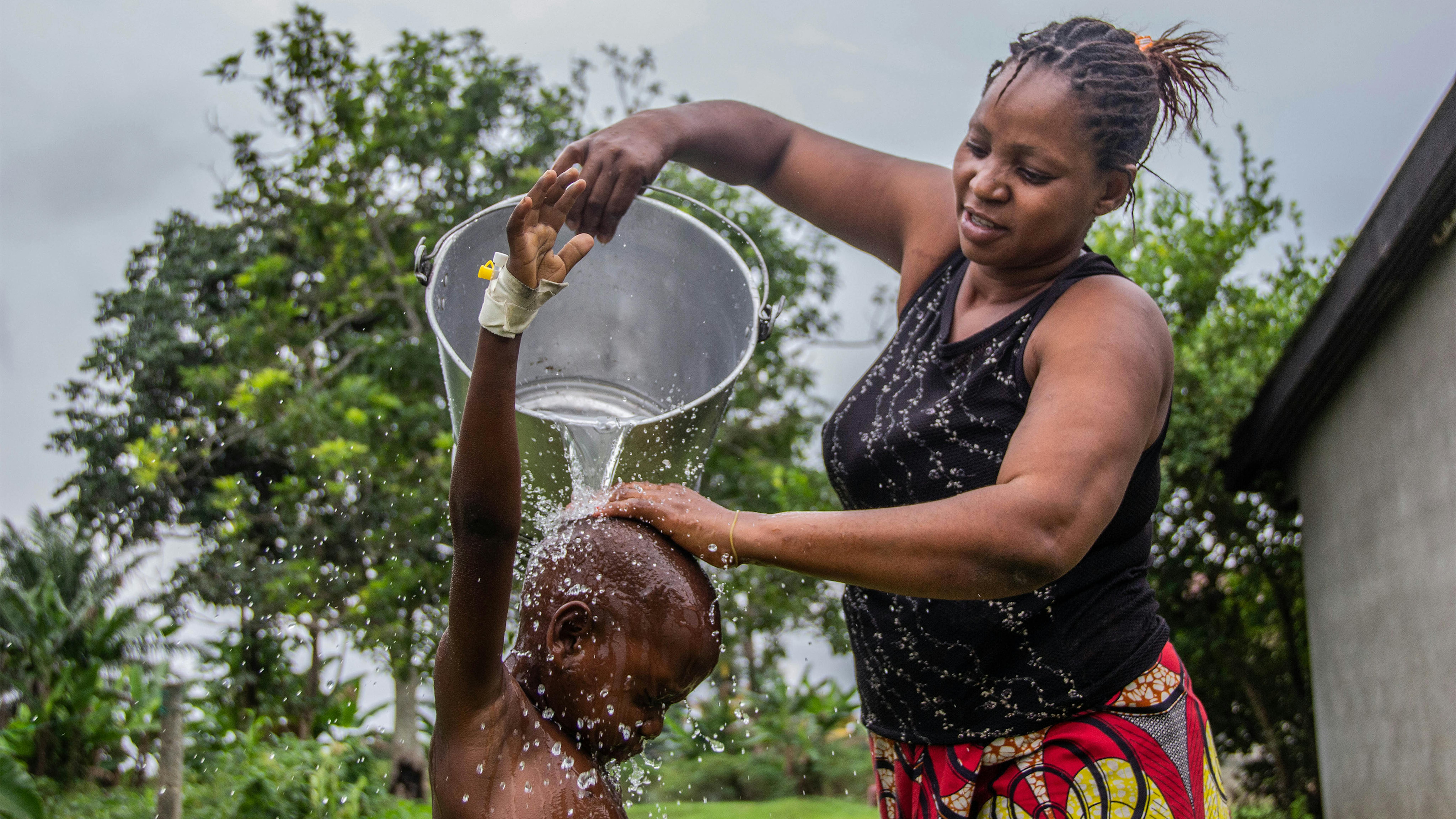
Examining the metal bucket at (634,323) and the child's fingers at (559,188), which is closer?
the child's fingers at (559,188)

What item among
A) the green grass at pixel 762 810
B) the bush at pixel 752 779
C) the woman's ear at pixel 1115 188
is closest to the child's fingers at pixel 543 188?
the woman's ear at pixel 1115 188

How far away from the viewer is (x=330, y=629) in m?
6.10

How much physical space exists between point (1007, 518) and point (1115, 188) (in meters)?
0.64

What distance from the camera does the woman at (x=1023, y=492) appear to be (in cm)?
144

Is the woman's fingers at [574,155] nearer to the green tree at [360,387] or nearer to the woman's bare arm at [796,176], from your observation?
the woman's bare arm at [796,176]

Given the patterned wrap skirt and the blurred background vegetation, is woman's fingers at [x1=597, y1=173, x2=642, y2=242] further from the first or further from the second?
the blurred background vegetation

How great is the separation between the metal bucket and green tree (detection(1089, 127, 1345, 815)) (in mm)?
4607

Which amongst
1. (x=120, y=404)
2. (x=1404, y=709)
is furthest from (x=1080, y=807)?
(x=120, y=404)

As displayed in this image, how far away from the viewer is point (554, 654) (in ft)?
5.47

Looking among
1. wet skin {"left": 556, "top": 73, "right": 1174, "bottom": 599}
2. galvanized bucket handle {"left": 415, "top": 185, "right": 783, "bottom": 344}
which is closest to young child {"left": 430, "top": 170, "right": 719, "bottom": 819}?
wet skin {"left": 556, "top": 73, "right": 1174, "bottom": 599}

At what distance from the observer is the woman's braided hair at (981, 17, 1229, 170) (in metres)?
1.67

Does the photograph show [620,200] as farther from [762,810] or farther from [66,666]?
[66,666]

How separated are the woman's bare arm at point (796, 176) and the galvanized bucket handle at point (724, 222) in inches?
3.3

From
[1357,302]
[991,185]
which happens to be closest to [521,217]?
[991,185]
